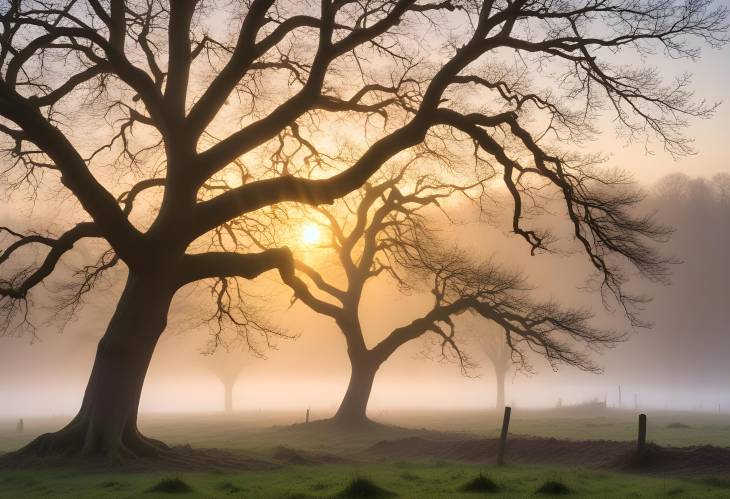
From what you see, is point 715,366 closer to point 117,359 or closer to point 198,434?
point 198,434

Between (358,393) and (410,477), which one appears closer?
(410,477)

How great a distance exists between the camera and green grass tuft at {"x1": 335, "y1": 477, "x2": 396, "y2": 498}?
40.5ft

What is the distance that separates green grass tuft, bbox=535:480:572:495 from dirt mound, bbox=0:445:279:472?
703 centimetres

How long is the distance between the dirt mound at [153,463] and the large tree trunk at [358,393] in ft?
51.8

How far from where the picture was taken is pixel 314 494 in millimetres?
12328

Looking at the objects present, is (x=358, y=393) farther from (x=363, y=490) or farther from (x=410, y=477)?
(x=363, y=490)

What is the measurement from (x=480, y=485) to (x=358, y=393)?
20.8 meters

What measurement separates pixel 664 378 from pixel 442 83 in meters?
78.3

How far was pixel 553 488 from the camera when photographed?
13.3 m

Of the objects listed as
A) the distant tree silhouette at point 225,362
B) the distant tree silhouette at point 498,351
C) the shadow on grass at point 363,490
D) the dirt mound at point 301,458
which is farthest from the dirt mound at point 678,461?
the distant tree silhouette at point 225,362

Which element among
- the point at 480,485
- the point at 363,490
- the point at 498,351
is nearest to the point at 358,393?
the point at 480,485

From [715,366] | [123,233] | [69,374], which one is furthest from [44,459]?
[715,366]

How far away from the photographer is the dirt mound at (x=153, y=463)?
16.1 metres

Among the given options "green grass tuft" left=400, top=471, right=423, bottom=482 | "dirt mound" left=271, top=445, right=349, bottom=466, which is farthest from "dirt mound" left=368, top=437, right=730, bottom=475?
"green grass tuft" left=400, top=471, right=423, bottom=482
